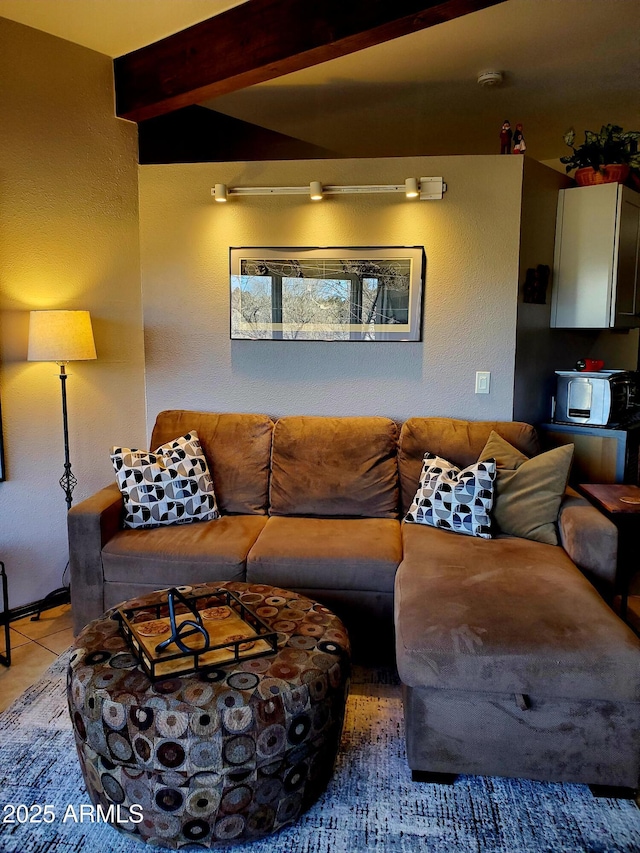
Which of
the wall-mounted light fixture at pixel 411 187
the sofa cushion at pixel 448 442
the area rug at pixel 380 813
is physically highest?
the wall-mounted light fixture at pixel 411 187

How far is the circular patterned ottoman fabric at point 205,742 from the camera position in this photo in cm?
151

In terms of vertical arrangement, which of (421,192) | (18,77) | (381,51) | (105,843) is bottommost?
(105,843)

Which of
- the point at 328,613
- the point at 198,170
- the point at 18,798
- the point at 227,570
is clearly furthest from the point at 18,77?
the point at 18,798

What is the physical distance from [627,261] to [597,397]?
2.56ft

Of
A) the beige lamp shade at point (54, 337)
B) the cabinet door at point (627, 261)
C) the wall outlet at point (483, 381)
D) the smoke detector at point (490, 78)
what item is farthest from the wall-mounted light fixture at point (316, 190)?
the cabinet door at point (627, 261)

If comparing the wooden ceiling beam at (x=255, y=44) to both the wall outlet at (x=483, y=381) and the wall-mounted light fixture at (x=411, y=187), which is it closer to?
the wall-mounted light fixture at (x=411, y=187)

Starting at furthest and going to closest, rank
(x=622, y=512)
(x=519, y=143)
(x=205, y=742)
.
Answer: (x=519, y=143)
(x=622, y=512)
(x=205, y=742)

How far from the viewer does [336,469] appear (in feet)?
9.95

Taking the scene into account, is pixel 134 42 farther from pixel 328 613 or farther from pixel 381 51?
pixel 328 613

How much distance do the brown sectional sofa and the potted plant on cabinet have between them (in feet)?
4.79

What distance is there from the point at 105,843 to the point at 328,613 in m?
0.88

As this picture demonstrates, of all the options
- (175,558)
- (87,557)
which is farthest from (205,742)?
(87,557)

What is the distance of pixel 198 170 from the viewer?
3320 mm

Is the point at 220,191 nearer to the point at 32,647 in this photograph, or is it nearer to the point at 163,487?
the point at 163,487
